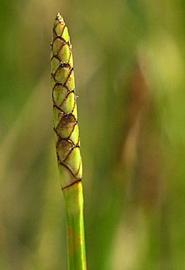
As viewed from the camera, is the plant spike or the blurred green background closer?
the plant spike

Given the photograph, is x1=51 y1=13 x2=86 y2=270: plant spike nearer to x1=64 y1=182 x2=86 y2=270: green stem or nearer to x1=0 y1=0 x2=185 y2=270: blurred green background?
x1=64 y1=182 x2=86 y2=270: green stem

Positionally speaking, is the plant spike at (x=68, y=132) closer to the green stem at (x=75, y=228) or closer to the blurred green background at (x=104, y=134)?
the green stem at (x=75, y=228)

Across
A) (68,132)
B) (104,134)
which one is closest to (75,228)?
(68,132)

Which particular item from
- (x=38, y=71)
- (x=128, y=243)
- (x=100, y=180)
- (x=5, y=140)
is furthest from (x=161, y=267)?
(x=38, y=71)

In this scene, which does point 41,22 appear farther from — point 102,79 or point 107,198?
point 107,198

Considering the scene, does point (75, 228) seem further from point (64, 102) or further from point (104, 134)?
point (104, 134)

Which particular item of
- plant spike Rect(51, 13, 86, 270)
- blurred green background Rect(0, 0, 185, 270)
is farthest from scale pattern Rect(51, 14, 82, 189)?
blurred green background Rect(0, 0, 185, 270)

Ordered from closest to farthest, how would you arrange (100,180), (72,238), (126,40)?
(72,238) → (100,180) → (126,40)
